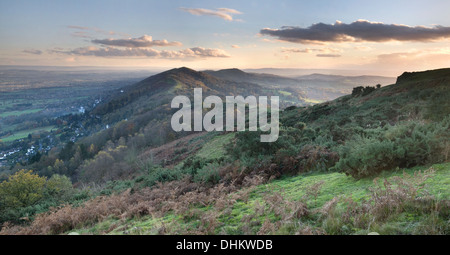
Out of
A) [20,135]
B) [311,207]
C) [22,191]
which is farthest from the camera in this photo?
[20,135]

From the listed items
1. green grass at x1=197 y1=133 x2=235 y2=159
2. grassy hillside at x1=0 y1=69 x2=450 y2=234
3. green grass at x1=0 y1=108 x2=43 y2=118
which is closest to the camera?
grassy hillside at x1=0 y1=69 x2=450 y2=234

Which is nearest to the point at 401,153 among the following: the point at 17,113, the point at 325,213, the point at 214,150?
the point at 325,213

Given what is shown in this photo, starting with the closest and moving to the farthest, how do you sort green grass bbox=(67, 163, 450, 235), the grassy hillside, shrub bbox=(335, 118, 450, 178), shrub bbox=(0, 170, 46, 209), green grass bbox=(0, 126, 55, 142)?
green grass bbox=(67, 163, 450, 235) → the grassy hillside → shrub bbox=(335, 118, 450, 178) → shrub bbox=(0, 170, 46, 209) → green grass bbox=(0, 126, 55, 142)

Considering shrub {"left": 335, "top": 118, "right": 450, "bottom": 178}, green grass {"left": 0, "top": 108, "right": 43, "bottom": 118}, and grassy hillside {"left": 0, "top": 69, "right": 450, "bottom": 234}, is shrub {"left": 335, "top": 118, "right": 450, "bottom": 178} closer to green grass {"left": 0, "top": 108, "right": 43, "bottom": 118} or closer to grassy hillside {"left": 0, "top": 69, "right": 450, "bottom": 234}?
grassy hillside {"left": 0, "top": 69, "right": 450, "bottom": 234}

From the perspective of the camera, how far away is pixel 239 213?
4.71 m

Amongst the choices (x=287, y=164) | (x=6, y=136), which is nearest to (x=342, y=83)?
(x=287, y=164)

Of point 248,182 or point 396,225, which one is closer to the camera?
point 396,225

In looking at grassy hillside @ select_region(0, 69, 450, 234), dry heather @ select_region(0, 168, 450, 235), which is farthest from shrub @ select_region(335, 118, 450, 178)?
dry heather @ select_region(0, 168, 450, 235)

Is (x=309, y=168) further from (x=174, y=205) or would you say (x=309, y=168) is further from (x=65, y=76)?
(x=65, y=76)

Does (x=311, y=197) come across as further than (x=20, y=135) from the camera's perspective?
No

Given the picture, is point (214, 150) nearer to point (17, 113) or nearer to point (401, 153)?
point (401, 153)

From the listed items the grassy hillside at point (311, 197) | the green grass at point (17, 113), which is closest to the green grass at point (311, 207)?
the grassy hillside at point (311, 197)

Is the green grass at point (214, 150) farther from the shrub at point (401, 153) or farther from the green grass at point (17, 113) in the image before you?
the green grass at point (17, 113)
